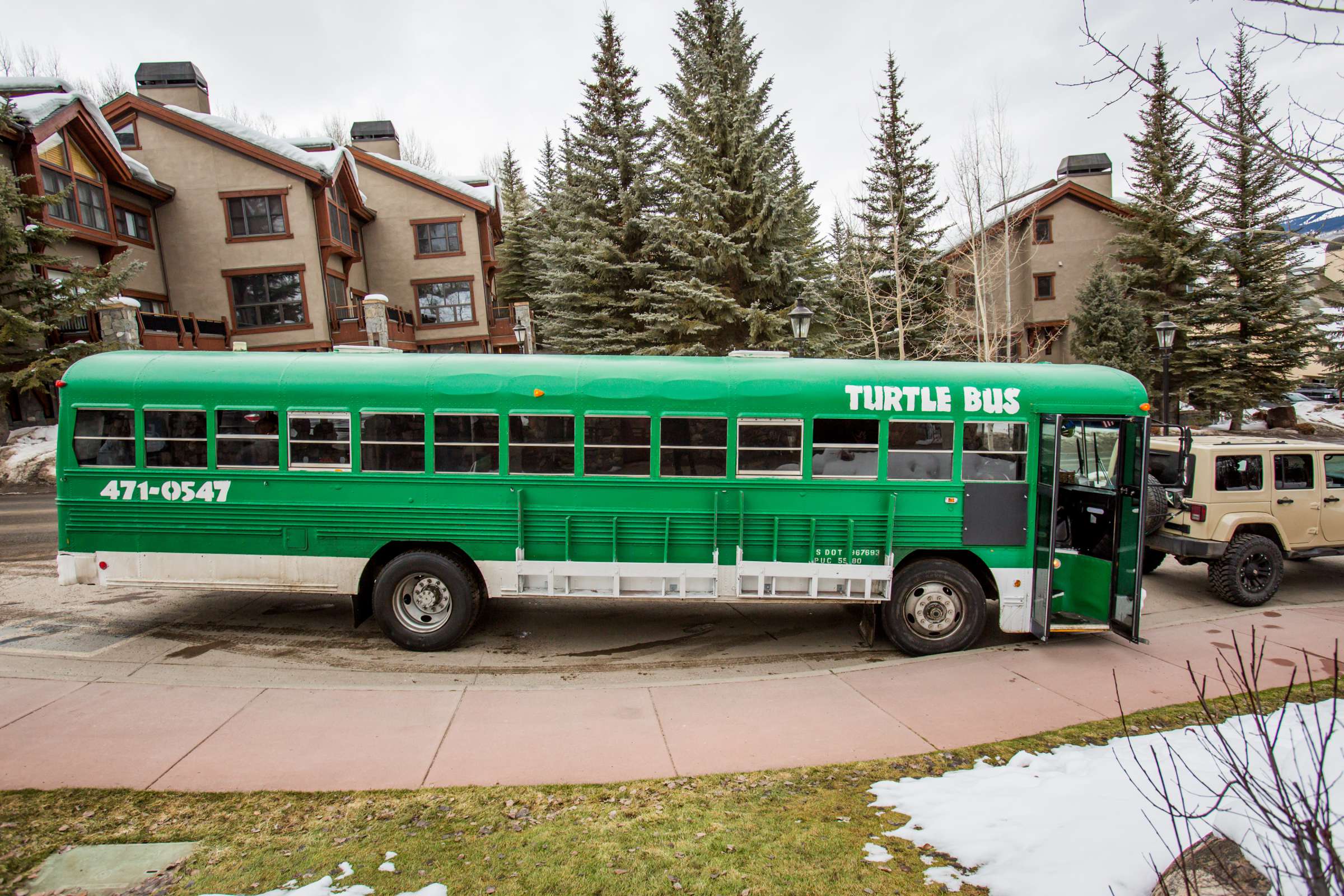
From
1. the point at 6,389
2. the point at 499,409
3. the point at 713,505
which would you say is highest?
the point at 6,389

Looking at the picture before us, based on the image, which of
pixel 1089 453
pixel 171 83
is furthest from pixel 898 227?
pixel 171 83

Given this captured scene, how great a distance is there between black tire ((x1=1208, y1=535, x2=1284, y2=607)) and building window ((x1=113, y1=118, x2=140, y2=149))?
108 ft

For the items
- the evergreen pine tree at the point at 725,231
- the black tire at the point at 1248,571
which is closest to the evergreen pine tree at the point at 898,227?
the evergreen pine tree at the point at 725,231

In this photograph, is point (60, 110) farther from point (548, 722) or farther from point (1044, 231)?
point (1044, 231)

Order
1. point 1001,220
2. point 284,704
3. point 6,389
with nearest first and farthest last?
point 284,704 → point 6,389 → point 1001,220

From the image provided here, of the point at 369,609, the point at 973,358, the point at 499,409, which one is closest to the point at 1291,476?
the point at 499,409

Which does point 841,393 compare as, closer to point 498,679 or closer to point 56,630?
point 498,679

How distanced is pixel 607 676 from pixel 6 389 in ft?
64.0

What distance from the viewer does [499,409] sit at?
25.2 ft

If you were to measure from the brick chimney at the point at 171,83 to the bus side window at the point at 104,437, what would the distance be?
26330 mm

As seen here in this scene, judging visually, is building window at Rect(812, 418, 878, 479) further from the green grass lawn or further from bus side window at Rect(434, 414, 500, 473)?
bus side window at Rect(434, 414, 500, 473)

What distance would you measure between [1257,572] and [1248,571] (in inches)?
5.1

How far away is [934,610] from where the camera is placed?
7.85 meters

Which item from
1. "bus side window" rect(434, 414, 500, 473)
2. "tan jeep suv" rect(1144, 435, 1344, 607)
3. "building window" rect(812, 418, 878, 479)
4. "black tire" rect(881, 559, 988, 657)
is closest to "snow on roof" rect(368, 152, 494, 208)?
"bus side window" rect(434, 414, 500, 473)
